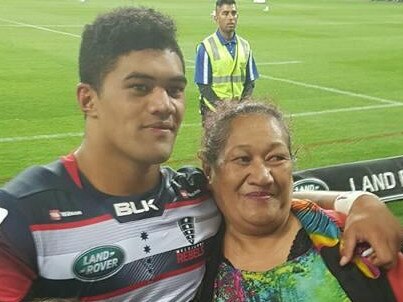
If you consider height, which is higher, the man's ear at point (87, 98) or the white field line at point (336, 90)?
the man's ear at point (87, 98)

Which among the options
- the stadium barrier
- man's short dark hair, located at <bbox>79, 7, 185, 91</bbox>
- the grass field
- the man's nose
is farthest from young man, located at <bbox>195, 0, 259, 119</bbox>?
the man's nose

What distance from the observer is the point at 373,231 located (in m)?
2.35

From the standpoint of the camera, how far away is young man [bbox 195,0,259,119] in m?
8.34

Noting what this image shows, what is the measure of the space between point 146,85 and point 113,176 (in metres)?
0.31

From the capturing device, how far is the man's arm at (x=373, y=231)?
2266mm

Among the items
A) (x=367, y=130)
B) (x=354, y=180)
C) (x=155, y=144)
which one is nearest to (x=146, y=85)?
(x=155, y=144)

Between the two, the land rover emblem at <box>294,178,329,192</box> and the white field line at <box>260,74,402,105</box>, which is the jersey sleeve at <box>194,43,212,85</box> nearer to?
the land rover emblem at <box>294,178,329,192</box>

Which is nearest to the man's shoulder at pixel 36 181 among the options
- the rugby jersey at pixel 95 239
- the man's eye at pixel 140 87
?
the rugby jersey at pixel 95 239

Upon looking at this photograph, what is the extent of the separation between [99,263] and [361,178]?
175 inches

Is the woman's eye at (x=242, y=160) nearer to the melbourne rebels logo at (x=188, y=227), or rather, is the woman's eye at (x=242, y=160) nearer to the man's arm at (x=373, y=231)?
the melbourne rebels logo at (x=188, y=227)

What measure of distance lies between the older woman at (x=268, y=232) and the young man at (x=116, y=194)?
0.10 metres

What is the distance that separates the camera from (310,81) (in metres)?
14.4

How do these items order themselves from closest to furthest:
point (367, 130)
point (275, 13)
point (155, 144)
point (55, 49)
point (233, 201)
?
point (155, 144) < point (233, 201) < point (367, 130) < point (55, 49) < point (275, 13)

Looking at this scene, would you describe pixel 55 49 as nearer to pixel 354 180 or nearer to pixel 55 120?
pixel 55 120
